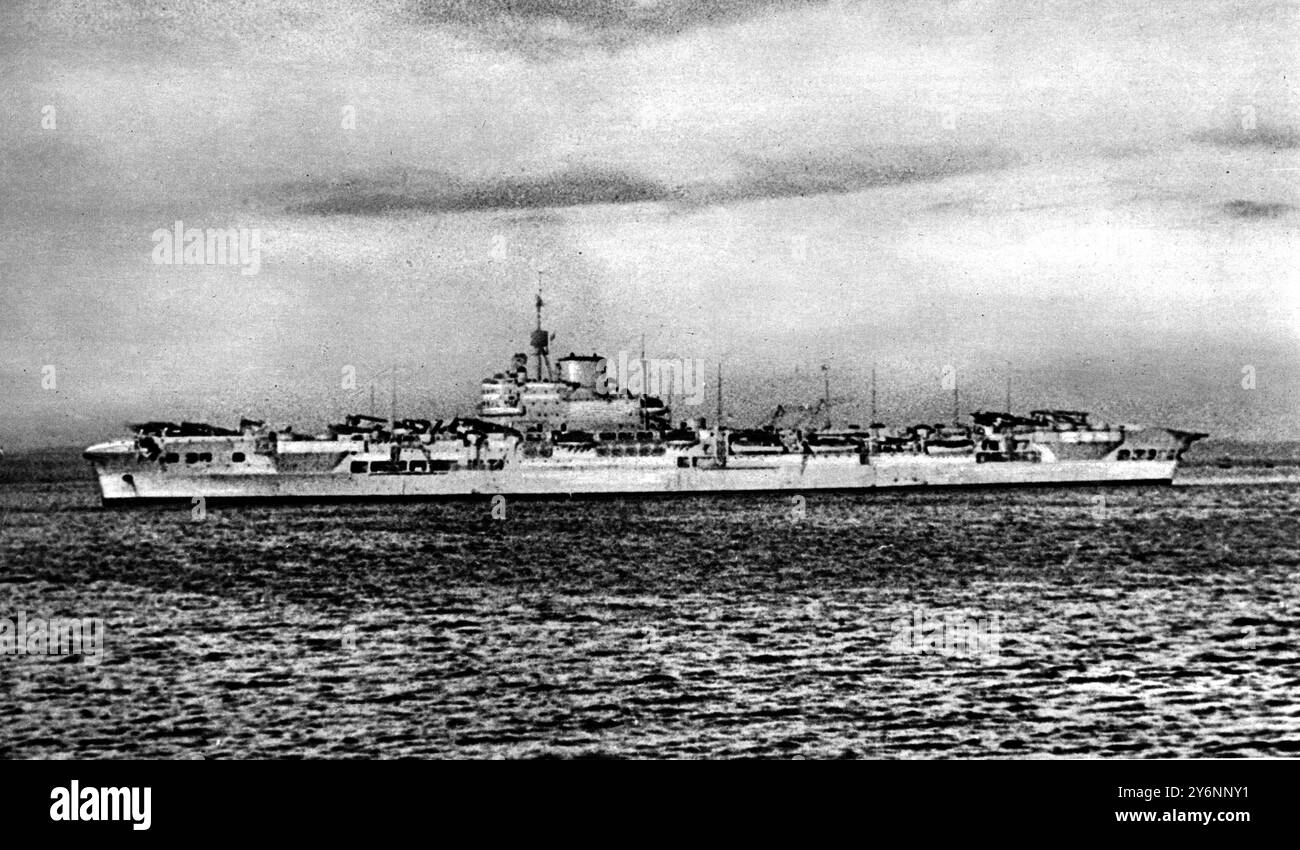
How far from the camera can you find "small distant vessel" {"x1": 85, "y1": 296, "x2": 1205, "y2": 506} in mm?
42625

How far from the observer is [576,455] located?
4438cm

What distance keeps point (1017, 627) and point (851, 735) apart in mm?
6895

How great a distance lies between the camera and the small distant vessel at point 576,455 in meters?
42.6
